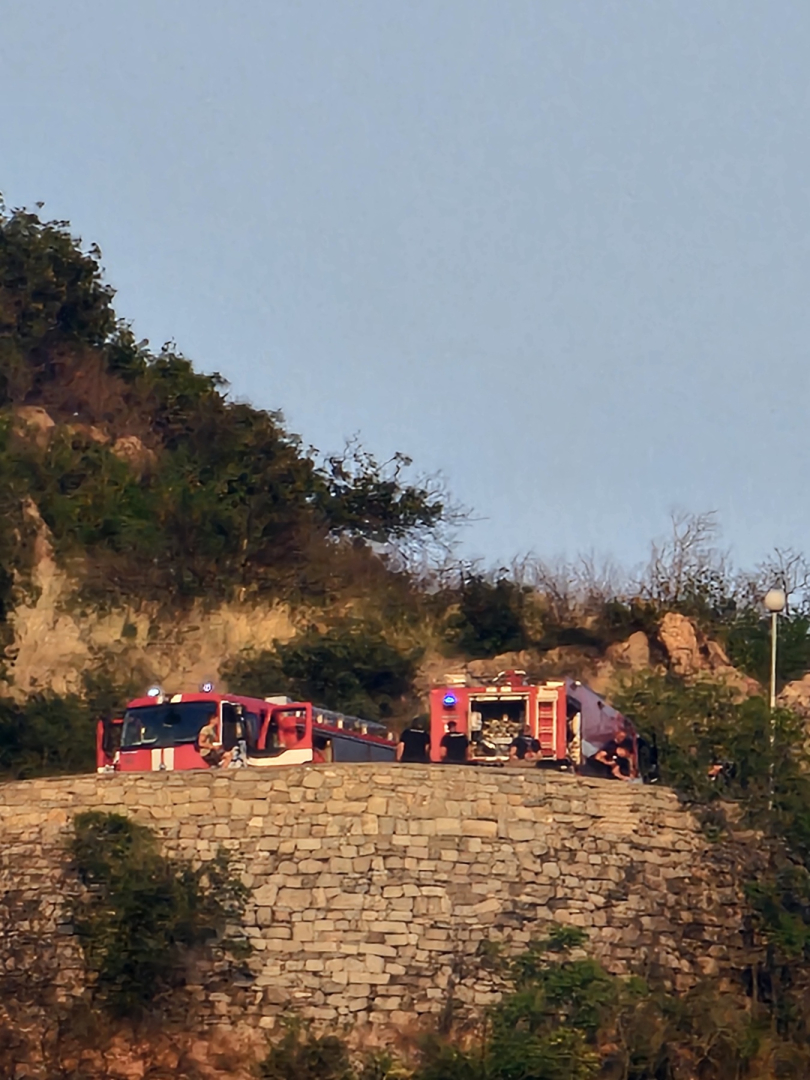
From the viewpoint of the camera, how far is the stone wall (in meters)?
24.8

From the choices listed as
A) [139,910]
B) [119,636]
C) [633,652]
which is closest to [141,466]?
[119,636]

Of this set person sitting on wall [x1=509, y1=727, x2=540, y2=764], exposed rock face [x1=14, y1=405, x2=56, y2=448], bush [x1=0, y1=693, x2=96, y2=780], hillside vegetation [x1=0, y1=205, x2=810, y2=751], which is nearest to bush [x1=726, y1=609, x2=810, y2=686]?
hillside vegetation [x1=0, y1=205, x2=810, y2=751]

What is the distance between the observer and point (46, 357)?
45344mm

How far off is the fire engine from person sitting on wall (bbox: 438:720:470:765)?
0.05 metres

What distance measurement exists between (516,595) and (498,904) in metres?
14.8

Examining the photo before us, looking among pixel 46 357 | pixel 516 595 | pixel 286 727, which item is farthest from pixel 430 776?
pixel 46 357

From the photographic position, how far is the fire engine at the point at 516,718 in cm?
2900

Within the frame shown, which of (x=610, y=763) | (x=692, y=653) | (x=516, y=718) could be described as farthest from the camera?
(x=692, y=653)

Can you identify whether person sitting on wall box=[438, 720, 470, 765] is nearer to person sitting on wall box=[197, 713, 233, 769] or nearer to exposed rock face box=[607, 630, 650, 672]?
person sitting on wall box=[197, 713, 233, 769]

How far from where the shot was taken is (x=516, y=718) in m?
29.2

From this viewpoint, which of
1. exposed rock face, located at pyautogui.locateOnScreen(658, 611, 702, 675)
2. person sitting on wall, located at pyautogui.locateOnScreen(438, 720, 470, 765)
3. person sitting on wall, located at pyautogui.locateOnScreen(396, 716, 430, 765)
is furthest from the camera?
exposed rock face, located at pyautogui.locateOnScreen(658, 611, 702, 675)

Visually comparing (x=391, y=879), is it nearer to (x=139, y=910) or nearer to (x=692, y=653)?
(x=139, y=910)

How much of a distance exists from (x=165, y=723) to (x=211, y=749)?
931 millimetres

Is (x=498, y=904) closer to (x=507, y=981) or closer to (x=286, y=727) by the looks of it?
(x=507, y=981)
